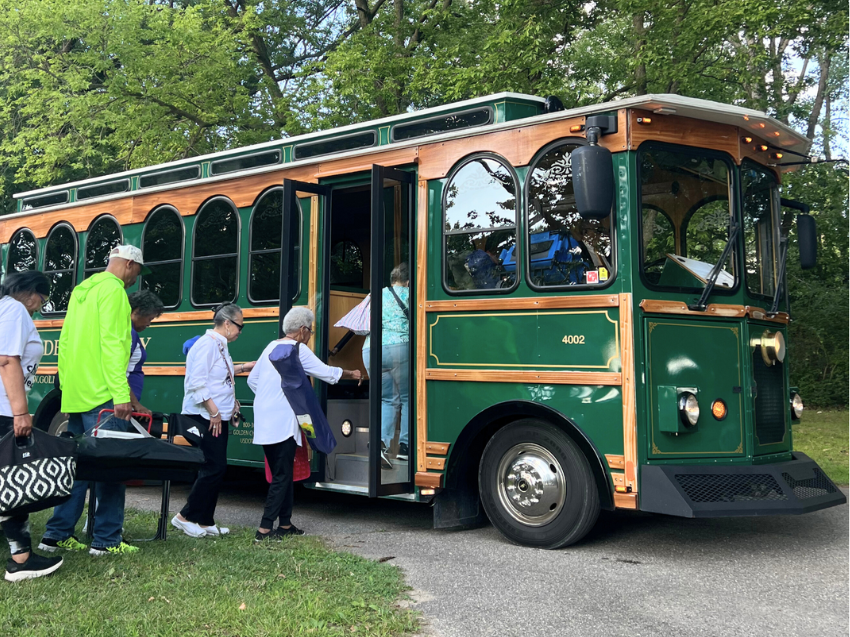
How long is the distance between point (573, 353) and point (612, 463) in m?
0.77

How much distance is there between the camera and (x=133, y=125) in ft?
49.8

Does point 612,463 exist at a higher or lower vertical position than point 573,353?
lower

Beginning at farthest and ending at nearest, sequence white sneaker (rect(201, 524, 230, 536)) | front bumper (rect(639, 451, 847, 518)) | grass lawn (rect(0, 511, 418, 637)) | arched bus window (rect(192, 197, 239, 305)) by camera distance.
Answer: arched bus window (rect(192, 197, 239, 305)), white sneaker (rect(201, 524, 230, 536)), front bumper (rect(639, 451, 847, 518)), grass lawn (rect(0, 511, 418, 637))

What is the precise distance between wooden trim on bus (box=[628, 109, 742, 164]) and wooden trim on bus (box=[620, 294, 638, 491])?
1106mm

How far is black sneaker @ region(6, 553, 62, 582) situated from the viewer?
16.6ft

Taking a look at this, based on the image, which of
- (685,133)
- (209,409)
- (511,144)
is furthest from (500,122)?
(209,409)

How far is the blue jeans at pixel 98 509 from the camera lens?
5629 mm

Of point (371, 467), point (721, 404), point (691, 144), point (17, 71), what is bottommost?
point (371, 467)

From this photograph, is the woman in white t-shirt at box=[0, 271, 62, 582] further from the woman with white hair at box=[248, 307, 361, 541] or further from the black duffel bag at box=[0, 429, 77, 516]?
the woman with white hair at box=[248, 307, 361, 541]

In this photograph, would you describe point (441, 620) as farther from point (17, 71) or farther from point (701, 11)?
point (17, 71)

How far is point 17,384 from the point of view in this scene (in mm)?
4980

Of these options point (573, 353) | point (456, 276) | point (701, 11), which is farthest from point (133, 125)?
point (573, 353)

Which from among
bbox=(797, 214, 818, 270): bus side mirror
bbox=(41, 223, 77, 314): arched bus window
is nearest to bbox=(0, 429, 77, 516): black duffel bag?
bbox=(41, 223, 77, 314): arched bus window

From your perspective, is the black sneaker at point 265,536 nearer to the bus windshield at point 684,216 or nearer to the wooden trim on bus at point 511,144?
the wooden trim on bus at point 511,144
